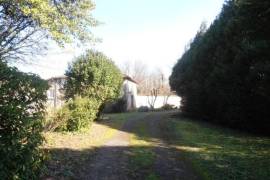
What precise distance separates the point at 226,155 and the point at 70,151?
5.45 metres

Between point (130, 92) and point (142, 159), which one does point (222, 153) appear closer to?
point (142, 159)

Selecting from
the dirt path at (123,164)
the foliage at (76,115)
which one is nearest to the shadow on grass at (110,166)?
the dirt path at (123,164)

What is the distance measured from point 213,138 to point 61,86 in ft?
38.7

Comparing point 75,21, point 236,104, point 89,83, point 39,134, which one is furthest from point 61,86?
point 39,134

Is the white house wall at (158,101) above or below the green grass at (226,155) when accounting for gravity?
above

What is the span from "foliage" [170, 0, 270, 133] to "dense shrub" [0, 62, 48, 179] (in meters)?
7.31

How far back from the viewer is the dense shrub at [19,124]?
22.9 ft

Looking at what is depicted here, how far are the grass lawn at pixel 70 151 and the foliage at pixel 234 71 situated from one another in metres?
6.96

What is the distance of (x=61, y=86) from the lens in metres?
27.0

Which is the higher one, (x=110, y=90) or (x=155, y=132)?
(x=110, y=90)

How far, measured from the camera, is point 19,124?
7289 mm

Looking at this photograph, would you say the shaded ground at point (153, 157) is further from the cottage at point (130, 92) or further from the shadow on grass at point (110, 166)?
the cottage at point (130, 92)

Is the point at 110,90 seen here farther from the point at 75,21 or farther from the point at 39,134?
the point at 39,134

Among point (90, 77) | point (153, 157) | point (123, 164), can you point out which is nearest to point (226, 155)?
point (153, 157)
